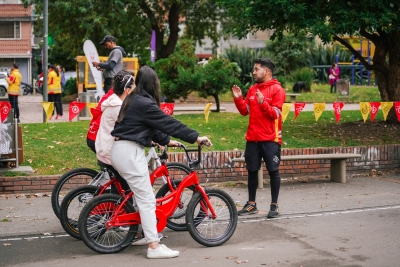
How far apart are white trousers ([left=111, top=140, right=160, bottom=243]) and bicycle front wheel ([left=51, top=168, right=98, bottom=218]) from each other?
1.29 m

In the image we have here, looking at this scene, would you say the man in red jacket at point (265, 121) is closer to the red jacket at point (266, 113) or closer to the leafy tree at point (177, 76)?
the red jacket at point (266, 113)

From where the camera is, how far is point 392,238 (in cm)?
857

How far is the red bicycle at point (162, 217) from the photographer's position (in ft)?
25.6

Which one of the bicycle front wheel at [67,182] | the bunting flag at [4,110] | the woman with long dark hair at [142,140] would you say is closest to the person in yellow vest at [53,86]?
the bunting flag at [4,110]

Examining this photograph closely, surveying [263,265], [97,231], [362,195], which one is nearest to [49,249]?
[97,231]

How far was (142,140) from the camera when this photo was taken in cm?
770

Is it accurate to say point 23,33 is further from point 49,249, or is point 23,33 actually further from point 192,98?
point 49,249

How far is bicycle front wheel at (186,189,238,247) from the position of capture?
8.07 meters

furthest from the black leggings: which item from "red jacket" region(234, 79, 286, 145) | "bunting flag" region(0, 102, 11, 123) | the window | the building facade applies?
the window

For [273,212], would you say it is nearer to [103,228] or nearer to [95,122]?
[95,122]

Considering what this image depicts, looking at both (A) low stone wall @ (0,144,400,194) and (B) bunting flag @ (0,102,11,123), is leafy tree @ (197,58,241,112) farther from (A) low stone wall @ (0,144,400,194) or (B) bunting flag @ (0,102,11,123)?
(B) bunting flag @ (0,102,11,123)

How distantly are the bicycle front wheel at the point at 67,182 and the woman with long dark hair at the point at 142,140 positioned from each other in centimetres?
127

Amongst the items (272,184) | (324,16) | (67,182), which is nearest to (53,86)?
(324,16)

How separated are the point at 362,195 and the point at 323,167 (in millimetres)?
1992
